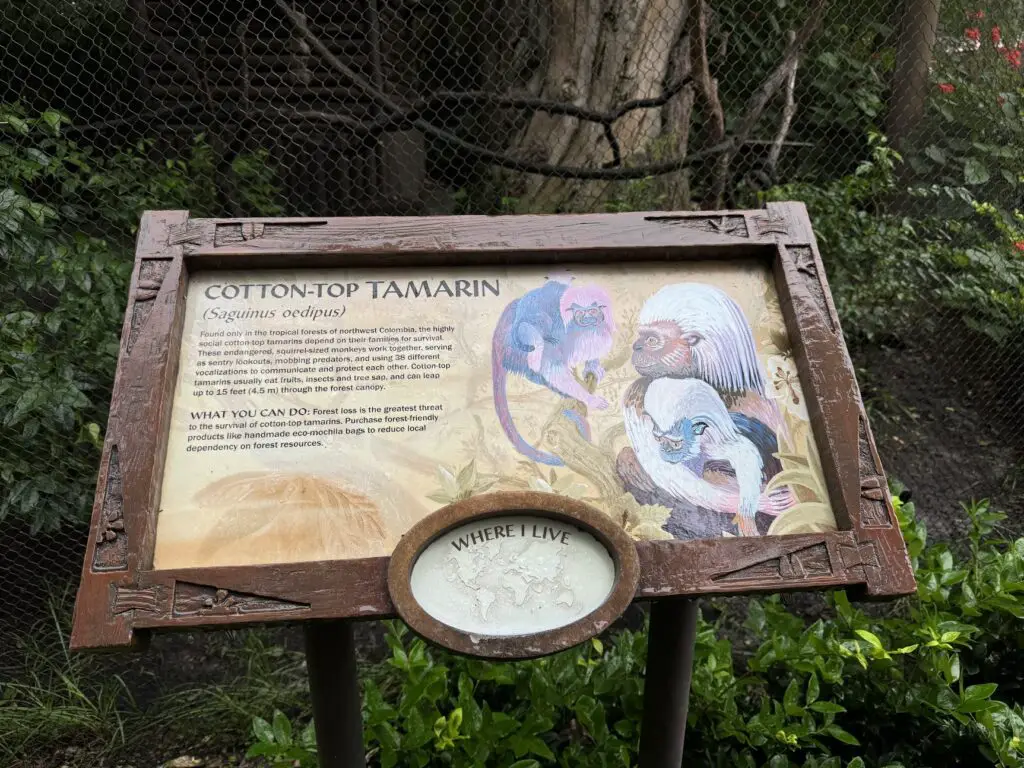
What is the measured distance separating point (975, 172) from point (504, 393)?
3.58 meters

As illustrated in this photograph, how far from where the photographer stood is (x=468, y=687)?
6.45 ft

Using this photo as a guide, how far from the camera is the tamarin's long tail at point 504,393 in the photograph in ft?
4.13

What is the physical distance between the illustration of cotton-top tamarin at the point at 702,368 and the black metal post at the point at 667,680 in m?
0.32

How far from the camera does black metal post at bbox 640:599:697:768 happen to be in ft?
4.94

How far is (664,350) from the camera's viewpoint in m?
1.37

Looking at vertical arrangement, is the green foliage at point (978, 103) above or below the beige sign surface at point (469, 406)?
above

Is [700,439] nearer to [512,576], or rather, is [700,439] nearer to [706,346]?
[706,346]

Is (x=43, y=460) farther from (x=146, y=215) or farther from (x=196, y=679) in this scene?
(x=146, y=215)

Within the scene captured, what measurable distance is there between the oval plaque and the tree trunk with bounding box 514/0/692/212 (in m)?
2.36

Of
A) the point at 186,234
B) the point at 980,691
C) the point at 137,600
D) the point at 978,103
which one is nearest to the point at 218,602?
the point at 137,600

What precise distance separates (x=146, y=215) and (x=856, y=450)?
4.24 ft

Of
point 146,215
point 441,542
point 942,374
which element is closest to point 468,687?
point 441,542

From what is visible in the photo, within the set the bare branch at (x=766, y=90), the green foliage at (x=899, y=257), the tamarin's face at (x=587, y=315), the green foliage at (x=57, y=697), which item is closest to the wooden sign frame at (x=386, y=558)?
the tamarin's face at (x=587, y=315)

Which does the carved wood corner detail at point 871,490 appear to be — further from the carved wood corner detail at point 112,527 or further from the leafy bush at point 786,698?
the carved wood corner detail at point 112,527
